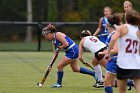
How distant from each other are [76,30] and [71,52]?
1888 cm

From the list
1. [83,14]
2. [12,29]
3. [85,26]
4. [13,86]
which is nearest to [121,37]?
[13,86]

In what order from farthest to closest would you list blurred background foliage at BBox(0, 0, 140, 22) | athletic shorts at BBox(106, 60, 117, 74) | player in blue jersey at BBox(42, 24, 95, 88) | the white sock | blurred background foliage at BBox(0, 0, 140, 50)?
blurred background foliage at BBox(0, 0, 140, 22) → blurred background foliage at BBox(0, 0, 140, 50) → the white sock → player in blue jersey at BBox(42, 24, 95, 88) → athletic shorts at BBox(106, 60, 117, 74)

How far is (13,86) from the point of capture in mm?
14242

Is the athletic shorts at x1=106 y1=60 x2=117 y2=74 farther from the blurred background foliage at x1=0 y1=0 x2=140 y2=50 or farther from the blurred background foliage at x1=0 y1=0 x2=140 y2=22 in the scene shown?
the blurred background foliage at x1=0 y1=0 x2=140 y2=22

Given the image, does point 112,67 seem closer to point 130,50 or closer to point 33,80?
point 130,50

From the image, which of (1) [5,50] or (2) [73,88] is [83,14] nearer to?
(1) [5,50]

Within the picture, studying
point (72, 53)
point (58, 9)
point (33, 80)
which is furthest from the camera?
point (58, 9)

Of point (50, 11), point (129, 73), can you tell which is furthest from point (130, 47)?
point (50, 11)

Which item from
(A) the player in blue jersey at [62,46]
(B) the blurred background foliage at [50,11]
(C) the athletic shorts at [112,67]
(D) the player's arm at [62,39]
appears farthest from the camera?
(B) the blurred background foliage at [50,11]

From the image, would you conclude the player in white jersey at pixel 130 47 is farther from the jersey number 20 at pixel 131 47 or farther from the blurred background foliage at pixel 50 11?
the blurred background foliage at pixel 50 11

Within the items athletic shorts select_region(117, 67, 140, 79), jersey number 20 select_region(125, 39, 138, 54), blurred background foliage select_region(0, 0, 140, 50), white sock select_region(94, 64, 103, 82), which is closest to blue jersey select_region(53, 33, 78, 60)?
white sock select_region(94, 64, 103, 82)

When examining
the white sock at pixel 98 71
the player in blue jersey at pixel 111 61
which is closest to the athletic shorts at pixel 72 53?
the white sock at pixel 98 71

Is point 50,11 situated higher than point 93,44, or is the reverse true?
point 50,11

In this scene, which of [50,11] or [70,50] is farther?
[50,11]
